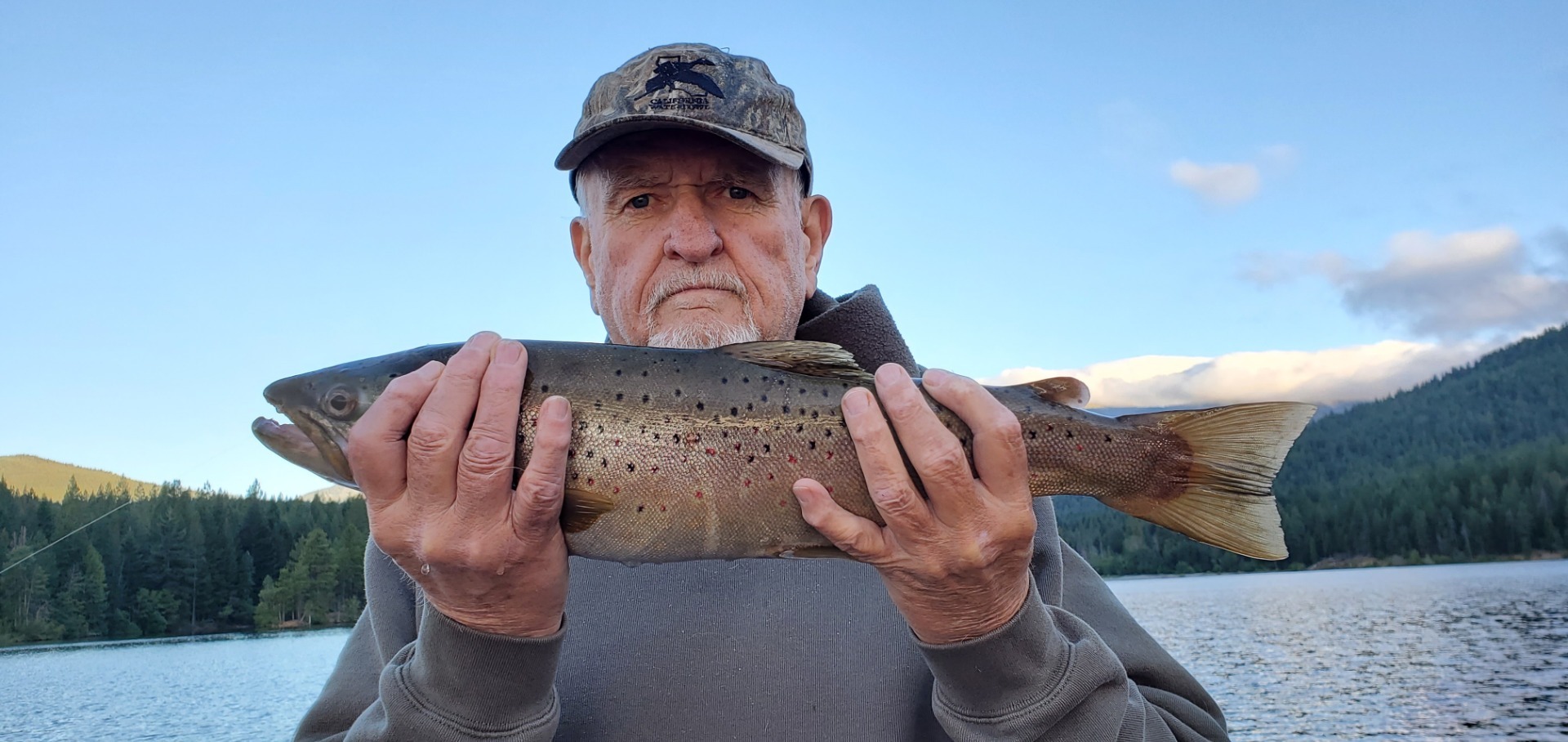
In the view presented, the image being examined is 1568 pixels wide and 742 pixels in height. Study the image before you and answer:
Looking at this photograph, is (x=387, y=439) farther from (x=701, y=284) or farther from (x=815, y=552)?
(x=701, y=284)


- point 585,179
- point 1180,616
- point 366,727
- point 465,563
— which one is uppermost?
point 585,179

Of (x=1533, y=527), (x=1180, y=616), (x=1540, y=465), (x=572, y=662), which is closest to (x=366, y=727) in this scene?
(x=572, y=662)

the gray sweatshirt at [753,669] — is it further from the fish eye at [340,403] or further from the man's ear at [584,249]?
the man's ear at [584,249]

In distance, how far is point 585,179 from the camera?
193 inches

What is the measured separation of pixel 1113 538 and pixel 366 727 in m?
164

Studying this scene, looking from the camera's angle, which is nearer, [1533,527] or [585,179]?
[585,179]

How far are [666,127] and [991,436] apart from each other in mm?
2102

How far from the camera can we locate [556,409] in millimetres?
3258

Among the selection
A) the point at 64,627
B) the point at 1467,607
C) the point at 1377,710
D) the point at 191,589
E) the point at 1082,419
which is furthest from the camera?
the point at 191,589

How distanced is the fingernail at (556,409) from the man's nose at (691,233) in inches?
54.0

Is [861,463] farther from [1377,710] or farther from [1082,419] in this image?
[1377,710]

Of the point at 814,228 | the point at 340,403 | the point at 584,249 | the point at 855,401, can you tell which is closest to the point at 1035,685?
the point at 855,401

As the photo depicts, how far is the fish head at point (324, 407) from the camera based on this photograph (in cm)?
372

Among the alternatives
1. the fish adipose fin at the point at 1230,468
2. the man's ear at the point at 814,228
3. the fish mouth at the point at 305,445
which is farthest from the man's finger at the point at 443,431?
the fish adipose fin at the point at 1230,468
